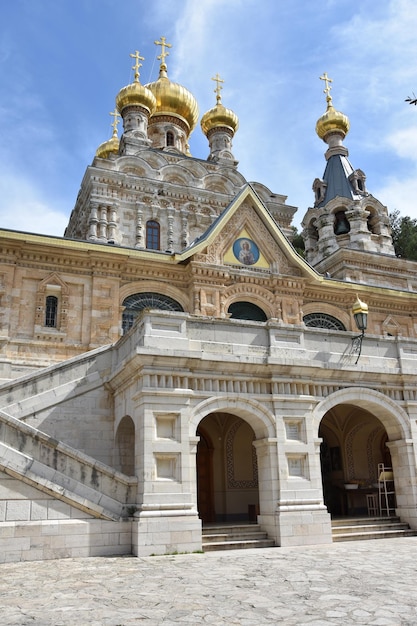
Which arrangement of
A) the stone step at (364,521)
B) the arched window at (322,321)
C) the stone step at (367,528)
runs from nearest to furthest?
1. the stone step at (367,528)
2. the stone step at (364,521)
3. the arched window at (322,321)

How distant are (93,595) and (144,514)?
3.52m

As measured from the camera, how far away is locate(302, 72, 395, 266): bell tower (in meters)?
29.6

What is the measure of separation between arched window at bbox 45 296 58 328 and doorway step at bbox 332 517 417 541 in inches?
394

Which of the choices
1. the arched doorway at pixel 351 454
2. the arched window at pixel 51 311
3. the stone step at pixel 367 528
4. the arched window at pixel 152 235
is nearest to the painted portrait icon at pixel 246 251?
the arched window at pixel 152 235

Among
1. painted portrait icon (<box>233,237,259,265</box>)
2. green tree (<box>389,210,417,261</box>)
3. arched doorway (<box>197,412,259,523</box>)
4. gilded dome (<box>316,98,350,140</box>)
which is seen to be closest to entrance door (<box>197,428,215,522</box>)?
arched doorway (<box>197,412,259,523</box>)

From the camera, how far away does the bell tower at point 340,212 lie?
97.0 feet

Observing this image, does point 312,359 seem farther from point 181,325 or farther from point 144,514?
point 144,514

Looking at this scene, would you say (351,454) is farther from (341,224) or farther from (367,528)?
(341,224)

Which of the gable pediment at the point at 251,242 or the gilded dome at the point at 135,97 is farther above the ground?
the gilded dome at the point at 135,97

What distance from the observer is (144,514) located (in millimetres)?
10289

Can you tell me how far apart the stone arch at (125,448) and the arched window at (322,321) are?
33.3 feet

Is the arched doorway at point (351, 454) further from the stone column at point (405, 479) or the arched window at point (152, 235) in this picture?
the arched window at point (152, 235)

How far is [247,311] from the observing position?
20.4 m

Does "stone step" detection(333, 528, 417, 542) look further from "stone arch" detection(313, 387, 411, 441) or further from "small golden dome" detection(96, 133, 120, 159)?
"small golden dome" detection(96, 133, 120, 159)
